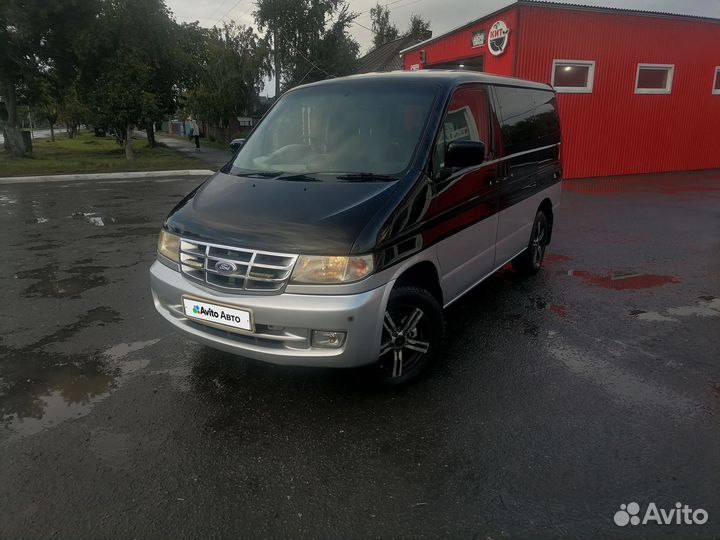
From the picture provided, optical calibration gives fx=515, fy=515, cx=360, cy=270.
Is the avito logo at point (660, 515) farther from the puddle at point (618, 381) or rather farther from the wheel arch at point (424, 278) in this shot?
the wheel arch at point (424, 278)

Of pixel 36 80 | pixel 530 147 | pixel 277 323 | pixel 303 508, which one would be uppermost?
pixel 36 80

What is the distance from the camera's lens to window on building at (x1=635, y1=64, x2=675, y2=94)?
593 inches

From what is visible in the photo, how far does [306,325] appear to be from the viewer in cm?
292

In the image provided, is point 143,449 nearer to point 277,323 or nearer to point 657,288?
point 277,323

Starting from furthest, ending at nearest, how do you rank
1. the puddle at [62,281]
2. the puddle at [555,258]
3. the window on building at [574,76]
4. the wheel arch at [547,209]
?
the window on building at [574,76] → the puddle at [555,258] → the wheel arch at [547,209] → the puddle at [62,281]

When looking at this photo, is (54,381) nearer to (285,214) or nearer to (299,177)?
(285,214)

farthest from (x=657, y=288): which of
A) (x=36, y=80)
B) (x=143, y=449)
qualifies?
(x=36, y=80)

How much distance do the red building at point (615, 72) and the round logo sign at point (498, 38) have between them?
3 centimetres

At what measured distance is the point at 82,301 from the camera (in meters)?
5.22

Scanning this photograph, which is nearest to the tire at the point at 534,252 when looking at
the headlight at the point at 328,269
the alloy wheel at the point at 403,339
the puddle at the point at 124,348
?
the alloy wheel at the point at 403,339

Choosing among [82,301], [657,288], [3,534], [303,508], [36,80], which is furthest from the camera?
[36,80]

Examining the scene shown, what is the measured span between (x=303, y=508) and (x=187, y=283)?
5.29ft

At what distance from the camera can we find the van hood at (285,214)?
297 cm

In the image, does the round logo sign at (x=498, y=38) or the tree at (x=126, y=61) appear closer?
the round logo sign at (x=498, y=38)
